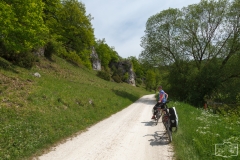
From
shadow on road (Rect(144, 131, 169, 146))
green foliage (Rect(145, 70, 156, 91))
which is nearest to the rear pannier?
shadow on road (Rect(144, 131, 169, 146))

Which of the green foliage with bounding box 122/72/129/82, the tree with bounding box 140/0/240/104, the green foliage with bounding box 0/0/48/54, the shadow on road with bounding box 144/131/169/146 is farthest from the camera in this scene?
the green foliage with bounding box 122/72/129/82

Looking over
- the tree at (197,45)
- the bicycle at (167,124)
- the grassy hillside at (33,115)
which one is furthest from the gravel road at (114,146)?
the tree at (197,45)

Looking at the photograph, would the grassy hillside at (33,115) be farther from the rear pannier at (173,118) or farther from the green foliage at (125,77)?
the green foliage at (125,77)

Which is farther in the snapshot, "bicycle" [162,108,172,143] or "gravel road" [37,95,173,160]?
"bicycle" [162,108,172,143]

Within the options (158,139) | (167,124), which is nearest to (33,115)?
(158,139)

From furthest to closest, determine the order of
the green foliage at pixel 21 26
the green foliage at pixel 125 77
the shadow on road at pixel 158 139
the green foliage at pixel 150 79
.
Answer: the green foliage at pixel 150 79
the green foliage at pixel 125 77
the green foliage at pixel 21 26
the shadow on road at pixel 158 139

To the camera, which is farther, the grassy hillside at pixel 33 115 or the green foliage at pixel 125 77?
the green foliage at pixel 125 77

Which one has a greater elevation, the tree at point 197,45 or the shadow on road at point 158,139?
the tree at point 197,45

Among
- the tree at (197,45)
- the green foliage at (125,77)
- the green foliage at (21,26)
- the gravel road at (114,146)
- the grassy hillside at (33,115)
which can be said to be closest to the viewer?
the gravel road at (114,146)

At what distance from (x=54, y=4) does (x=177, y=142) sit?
1146 inches

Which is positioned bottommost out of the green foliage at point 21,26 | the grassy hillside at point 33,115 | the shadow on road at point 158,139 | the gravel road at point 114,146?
the gravel road at point 114,146

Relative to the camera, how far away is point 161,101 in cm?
1136

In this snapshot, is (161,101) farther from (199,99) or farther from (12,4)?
(199,99)

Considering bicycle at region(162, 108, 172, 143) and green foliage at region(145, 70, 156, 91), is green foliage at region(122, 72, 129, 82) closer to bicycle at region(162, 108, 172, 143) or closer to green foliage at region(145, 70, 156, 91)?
green foliage at region(145, 70, 156, 91)
